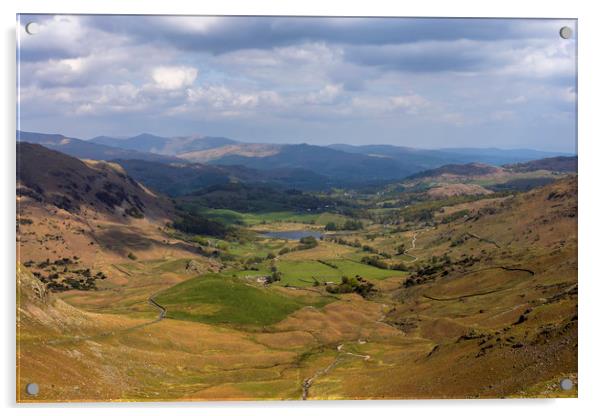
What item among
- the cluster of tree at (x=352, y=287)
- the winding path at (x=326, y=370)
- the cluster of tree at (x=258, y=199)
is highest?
the cluster of tree at (x=258, y=199)

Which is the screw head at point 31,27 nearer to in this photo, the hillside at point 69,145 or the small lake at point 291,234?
the hillside at point 69,145

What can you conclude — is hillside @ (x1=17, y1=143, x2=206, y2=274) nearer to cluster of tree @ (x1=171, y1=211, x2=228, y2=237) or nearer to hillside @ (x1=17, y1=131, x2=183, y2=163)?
hillside @ (x1=17, y1=131, x2=183, y2=163)

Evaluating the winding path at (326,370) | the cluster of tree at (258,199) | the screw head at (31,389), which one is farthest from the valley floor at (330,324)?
the cluster of tree at (258,199)

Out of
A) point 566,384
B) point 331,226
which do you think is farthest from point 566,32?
point 331,226

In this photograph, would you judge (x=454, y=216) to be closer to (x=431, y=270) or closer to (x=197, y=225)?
(x=431, y=270)

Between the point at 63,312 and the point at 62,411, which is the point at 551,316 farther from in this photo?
the point at 63,312

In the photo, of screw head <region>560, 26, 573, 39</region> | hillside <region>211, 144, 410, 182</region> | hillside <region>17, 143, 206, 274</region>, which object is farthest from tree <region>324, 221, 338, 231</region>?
screw head <region>560, 26, 573, 39</region>
